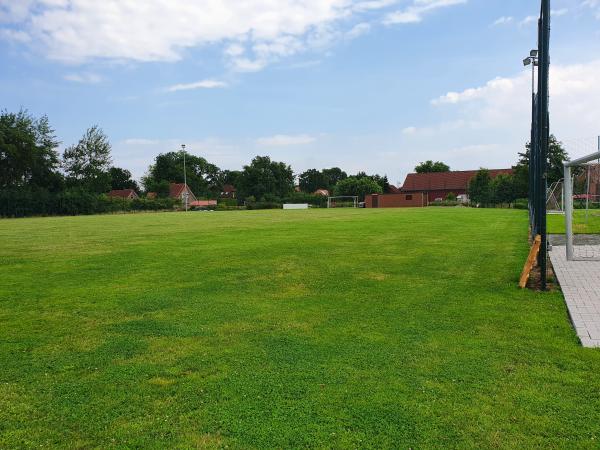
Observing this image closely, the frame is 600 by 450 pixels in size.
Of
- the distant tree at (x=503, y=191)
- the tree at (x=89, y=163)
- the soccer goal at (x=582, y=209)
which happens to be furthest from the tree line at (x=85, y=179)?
the soccer goal at (x=582, y=209)

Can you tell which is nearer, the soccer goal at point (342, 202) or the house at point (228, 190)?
the soccer goal at point (342, 202)

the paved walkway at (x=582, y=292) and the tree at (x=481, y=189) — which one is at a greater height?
the tree at (x=481, y=189)

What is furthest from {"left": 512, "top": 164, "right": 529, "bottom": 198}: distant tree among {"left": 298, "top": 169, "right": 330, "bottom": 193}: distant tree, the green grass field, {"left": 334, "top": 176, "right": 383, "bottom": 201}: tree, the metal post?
{"left": 298, "top": 169, "right": 330, "bottom": 193}: distant tree

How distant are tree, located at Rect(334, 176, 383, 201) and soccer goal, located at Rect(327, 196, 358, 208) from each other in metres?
2.69

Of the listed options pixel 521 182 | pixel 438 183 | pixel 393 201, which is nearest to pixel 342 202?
pixel 393 201

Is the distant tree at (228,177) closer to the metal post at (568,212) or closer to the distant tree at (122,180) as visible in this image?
the distant tree at (122,180)

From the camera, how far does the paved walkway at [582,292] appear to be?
548cm

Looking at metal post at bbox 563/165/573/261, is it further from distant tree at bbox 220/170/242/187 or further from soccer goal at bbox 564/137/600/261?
distant tree at bbox 220/170/242/187

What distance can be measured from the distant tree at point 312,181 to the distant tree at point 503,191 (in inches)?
3232

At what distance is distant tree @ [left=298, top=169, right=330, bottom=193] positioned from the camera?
140 metres

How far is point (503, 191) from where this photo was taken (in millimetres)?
58062

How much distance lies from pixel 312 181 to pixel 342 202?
54.0 m

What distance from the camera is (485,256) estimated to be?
38.2 feet

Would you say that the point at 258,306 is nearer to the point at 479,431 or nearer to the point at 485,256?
the point at 479,431
